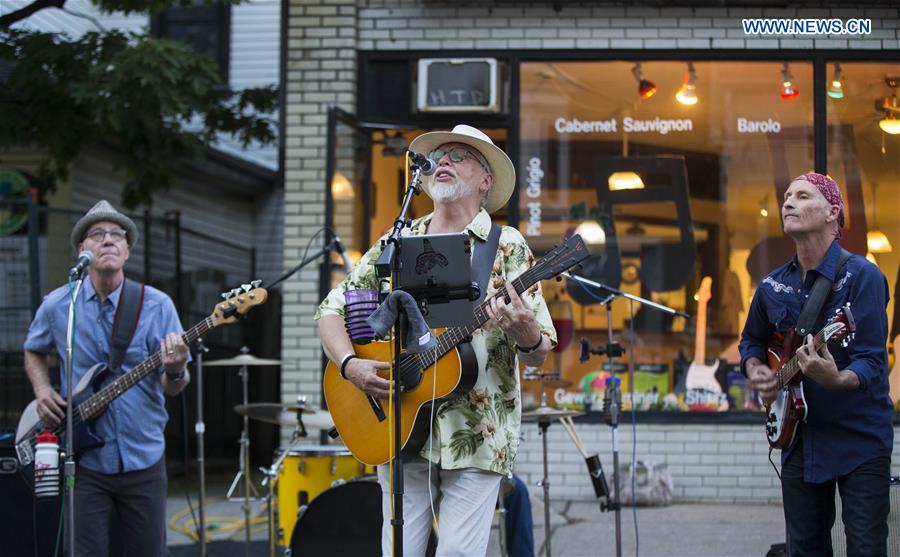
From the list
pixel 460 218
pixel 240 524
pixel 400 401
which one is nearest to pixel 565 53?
pixel 240 524

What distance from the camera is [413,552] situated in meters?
4.36

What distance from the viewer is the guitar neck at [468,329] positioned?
4.30 metres

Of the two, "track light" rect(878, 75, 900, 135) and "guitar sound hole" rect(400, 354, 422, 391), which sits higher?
"track light" rect(878, 75, 900, 135)

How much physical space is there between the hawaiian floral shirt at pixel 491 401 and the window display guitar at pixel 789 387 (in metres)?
1.09

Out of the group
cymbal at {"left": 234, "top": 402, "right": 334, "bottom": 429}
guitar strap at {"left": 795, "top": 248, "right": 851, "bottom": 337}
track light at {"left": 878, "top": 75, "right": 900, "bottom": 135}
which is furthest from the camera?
track light at {"left": 878, "top": 75, "right": 900, "bottom": 135}

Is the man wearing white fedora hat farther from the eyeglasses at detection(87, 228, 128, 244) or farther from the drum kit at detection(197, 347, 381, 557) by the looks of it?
the drum kit at detection(197, 347, 381, 557)

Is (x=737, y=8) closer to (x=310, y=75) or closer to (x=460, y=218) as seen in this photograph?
(x=310, y=75)

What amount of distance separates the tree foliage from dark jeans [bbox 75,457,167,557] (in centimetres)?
491

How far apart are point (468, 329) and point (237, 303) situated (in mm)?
1825

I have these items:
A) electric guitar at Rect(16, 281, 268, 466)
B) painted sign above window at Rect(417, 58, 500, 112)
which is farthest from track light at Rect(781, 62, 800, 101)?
electric guitar at Rect(16, 281, 268, 466)

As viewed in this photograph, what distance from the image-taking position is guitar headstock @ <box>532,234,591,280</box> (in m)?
4.32

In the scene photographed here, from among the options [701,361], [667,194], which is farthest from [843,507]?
[667,194]

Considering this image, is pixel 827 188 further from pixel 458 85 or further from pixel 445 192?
pixel 458 85

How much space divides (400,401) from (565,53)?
577 cm
